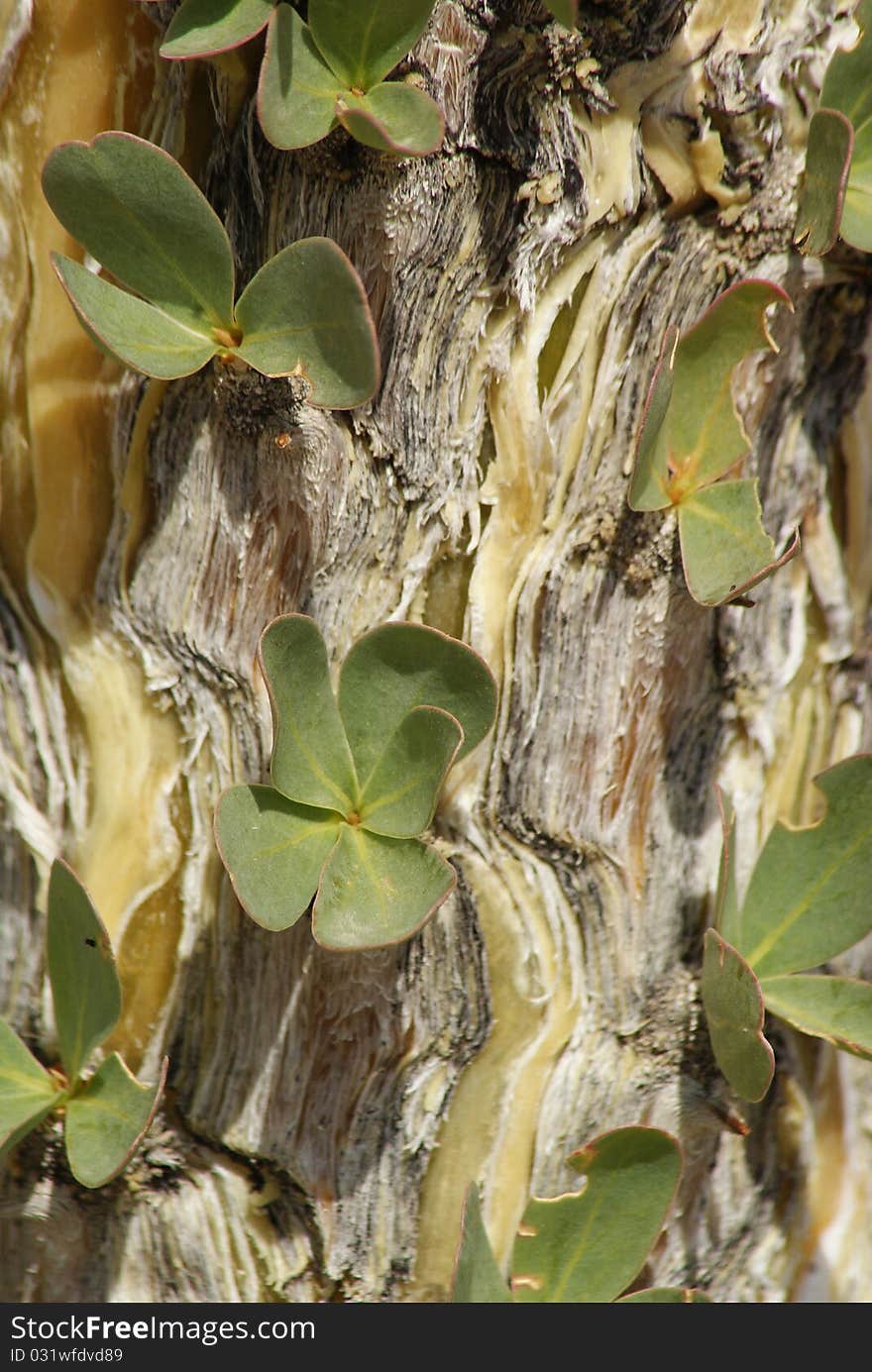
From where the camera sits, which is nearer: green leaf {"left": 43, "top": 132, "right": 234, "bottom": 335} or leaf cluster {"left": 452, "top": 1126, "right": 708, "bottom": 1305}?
green leaf {"left": 43, "top": 132, "right": 234, "bottom": 335}

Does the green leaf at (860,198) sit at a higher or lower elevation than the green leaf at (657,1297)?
higher

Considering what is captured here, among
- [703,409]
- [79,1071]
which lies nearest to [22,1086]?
[79,1071]

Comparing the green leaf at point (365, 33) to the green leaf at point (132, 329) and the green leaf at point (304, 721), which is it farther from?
the green leaf at point (304, 721)

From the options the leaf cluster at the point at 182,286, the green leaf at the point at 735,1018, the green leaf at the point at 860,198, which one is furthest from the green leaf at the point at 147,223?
the green leaf at the point at 735,1018

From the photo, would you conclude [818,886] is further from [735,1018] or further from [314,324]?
[314,324]

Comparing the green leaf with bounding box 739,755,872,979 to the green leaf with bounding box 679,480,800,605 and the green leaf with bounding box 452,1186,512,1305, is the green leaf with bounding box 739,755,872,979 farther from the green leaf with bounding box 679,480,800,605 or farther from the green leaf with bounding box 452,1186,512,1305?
the green leaf with bounding box 452,1186,512,1305

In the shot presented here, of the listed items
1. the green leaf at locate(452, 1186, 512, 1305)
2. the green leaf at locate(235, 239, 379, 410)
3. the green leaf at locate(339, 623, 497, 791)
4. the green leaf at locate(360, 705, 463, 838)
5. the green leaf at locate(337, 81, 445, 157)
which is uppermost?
the green leaf at locate(337, 81, 445, 157)

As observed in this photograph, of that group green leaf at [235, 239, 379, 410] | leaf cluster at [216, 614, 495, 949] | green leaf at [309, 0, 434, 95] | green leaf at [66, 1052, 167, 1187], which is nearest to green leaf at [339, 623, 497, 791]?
leaf cluster at [216, 614, 495, 949]
